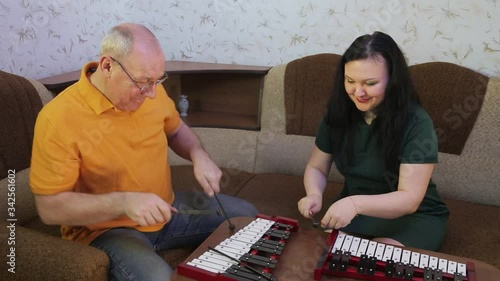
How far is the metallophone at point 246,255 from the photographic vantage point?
107cm

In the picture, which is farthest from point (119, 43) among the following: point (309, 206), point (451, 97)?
point (451, 97)

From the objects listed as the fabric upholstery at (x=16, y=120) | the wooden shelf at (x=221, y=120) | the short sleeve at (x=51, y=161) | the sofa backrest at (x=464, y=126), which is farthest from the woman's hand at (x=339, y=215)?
the fabric upholstery at (x=16, y=120)

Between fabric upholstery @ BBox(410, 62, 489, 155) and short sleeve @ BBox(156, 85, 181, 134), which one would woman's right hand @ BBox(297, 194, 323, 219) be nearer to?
short sleeve @ BBox(156, 85, 181, 134)

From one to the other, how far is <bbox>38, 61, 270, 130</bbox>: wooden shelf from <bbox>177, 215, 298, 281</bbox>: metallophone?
113 centimetres

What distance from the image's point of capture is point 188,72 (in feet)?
7.66

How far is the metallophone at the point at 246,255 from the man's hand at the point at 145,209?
0.15 meters

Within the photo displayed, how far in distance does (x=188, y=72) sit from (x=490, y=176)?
58.3 inches

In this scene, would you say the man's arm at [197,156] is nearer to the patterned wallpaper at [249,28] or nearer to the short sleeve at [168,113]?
the short sleeve at [168,113]

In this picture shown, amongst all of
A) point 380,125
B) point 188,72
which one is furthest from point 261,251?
point 188,72

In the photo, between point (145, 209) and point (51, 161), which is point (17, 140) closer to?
point (51, 161)

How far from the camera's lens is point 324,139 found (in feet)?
5.34

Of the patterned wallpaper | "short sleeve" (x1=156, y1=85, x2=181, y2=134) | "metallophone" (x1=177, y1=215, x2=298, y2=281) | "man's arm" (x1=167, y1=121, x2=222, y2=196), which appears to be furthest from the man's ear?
the patterned wallpaper

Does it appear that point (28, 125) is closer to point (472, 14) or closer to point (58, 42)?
point (58, 42)

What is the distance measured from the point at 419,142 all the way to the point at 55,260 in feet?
3.56
